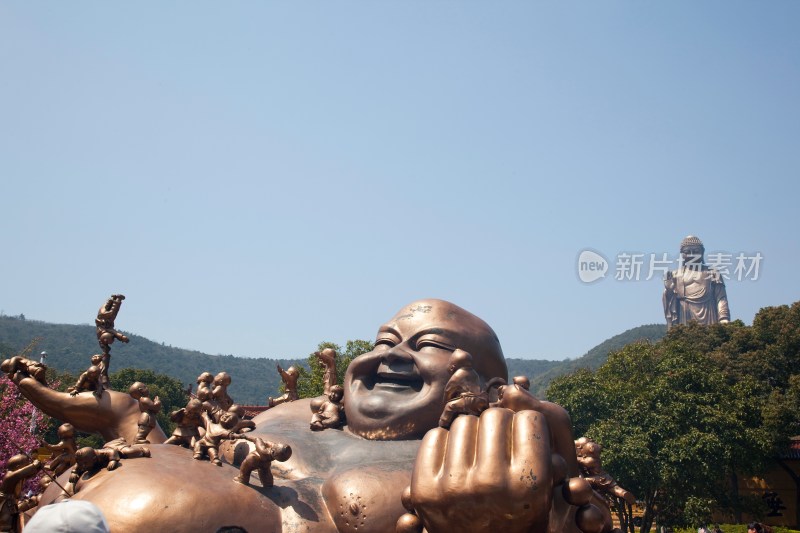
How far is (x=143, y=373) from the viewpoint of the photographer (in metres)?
43.5

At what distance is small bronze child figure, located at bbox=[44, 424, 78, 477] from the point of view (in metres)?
7.55

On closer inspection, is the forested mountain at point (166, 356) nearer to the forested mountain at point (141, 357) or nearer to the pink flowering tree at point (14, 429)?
the forested mountain at point (141, 357)

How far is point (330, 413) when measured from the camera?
27.4ft

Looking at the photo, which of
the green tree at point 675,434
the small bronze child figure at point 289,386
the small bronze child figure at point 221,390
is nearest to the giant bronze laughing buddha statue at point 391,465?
the small bronze child figure at point 221,390

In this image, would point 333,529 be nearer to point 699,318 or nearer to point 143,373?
point 143,373

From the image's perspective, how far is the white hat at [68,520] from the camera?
2512mm

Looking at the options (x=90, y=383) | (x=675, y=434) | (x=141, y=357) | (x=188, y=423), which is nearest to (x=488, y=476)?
(x=188, y=423)

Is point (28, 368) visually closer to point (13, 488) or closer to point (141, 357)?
point (13, 488)

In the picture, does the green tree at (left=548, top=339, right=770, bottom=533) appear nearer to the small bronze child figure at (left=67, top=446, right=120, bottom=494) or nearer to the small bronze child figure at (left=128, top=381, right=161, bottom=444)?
the small bronze child figure at (left=128, top=381, right=161, bottom=444)

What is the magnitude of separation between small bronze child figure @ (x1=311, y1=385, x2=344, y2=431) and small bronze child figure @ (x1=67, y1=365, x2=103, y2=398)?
7.75 feet

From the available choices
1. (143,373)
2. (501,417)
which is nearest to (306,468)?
(501,417)

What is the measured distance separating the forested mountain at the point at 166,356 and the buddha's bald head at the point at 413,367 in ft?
302

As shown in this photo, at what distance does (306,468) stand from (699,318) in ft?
197

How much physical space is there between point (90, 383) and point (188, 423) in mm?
1888
